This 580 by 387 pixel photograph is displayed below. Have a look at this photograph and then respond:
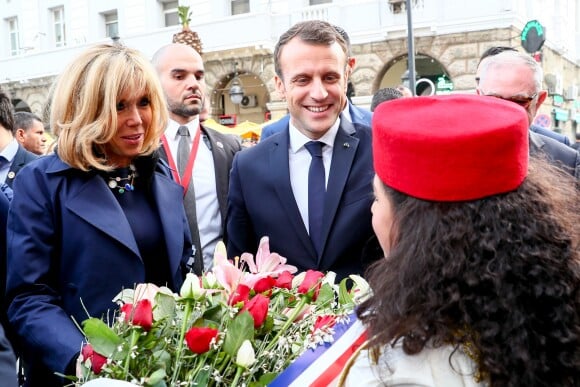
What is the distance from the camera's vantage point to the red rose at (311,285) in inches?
78.0

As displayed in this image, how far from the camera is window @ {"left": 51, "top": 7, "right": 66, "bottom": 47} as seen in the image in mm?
22641

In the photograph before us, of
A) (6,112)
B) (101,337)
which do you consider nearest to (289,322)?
(101,337)

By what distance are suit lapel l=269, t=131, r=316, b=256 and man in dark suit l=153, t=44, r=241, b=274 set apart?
0.74m

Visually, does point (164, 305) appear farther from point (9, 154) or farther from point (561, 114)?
point (561, 114)

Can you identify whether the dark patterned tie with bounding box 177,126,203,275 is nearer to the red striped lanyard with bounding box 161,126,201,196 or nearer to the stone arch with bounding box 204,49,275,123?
the red striped lanyard with bounding box 161,126,201,196

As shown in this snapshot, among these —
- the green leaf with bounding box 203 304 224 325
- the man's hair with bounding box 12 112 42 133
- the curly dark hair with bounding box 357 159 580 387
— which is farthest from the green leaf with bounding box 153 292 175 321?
the man's hair with bounding box 12 112 42 133

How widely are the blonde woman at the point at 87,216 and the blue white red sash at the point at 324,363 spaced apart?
0.91 m

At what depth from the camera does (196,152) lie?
3.85 metres

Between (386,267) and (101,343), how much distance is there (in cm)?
77

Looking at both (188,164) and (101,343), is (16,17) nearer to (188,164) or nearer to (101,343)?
(188,164)

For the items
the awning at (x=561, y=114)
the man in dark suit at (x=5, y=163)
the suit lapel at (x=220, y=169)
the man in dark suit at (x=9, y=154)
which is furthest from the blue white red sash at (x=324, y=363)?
the awning at (x=561, y=114)

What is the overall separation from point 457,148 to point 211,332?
0.76 m

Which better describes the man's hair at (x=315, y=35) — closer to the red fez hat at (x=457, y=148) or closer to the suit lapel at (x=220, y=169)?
the suit lapel at (x=220, y=169)

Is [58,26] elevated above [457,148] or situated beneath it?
elevated above
